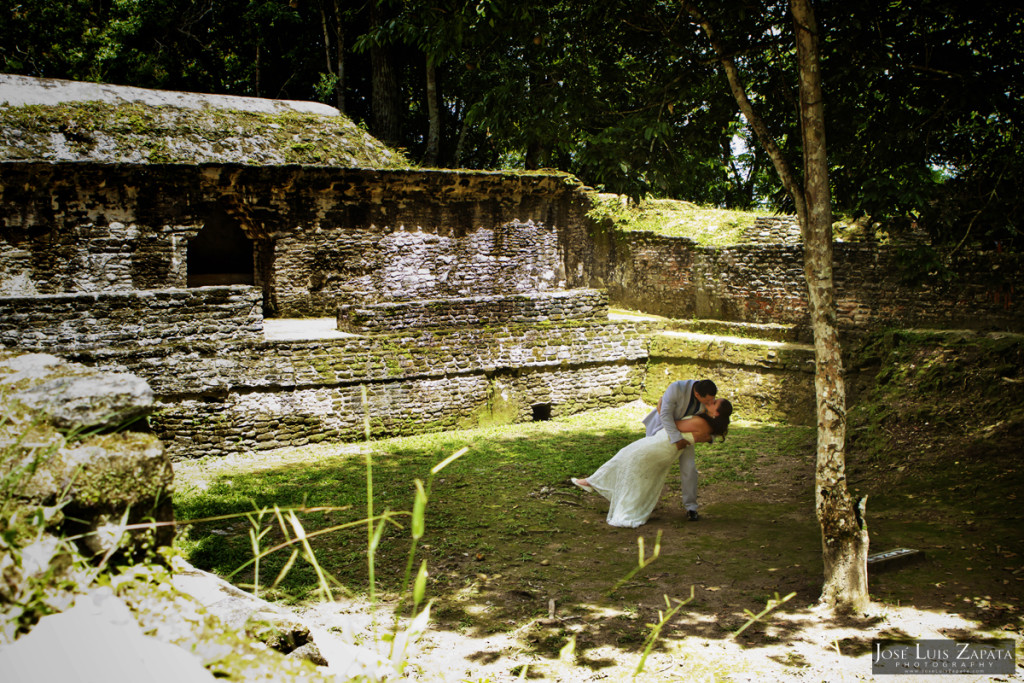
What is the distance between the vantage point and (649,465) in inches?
268

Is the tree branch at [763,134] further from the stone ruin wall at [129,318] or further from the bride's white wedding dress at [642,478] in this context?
the stone ruin wall at [129,318]

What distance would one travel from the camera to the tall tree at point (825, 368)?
495 centimetres

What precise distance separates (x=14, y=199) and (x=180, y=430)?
220 inches

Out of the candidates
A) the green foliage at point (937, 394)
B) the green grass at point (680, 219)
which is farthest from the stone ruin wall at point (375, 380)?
the green foliage at point (937, 394)

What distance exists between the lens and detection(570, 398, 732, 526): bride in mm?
6734

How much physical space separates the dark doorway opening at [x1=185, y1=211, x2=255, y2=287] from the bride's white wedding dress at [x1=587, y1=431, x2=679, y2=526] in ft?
36.3

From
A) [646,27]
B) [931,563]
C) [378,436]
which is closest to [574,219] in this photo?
[378,436]

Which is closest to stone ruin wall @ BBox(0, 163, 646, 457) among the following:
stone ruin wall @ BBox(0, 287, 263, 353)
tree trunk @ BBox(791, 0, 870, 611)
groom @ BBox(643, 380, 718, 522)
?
stone ruin wall @ BBox(0, 287, 263, 353)

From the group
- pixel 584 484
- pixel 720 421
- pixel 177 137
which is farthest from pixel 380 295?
pixel 720 421

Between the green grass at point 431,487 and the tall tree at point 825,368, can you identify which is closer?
the tall tree at point 825,368

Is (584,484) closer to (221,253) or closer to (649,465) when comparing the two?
(649,465)

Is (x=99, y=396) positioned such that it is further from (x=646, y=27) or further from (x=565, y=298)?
(x=565, y=298)

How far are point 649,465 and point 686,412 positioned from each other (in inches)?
24.5

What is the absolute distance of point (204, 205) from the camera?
12.7 metres
